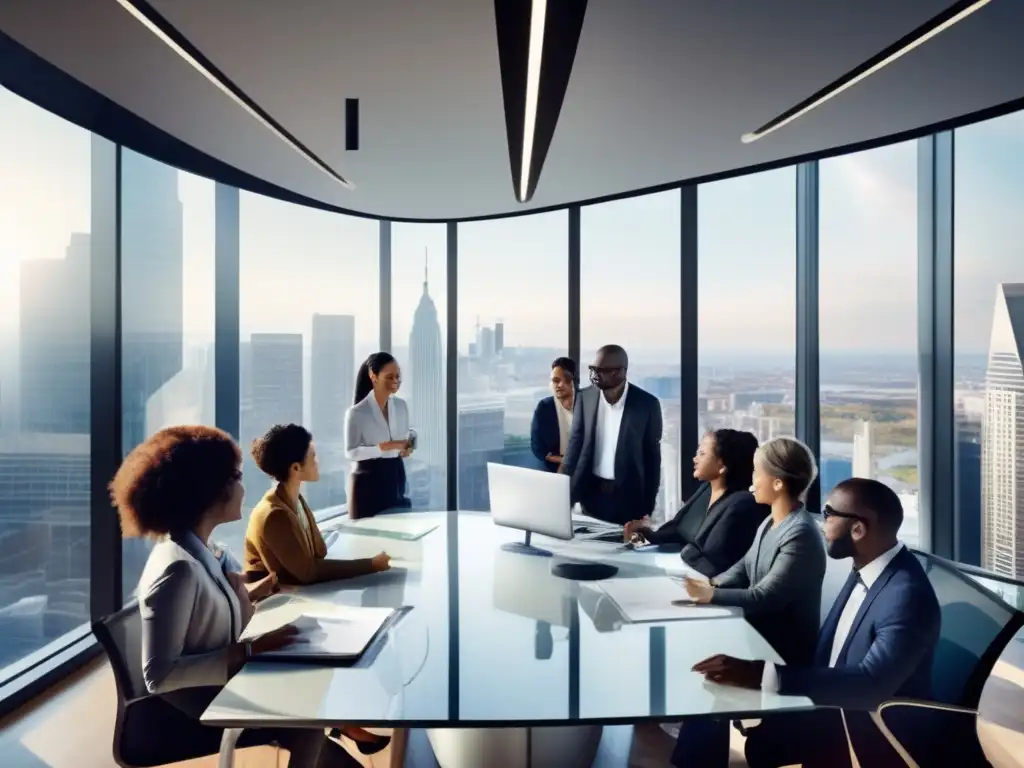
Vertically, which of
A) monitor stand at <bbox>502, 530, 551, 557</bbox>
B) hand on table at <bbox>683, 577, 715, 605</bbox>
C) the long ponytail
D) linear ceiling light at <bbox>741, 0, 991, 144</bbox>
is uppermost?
linear ceiling light at <bbox>741, 0, 991, 144</bbox>

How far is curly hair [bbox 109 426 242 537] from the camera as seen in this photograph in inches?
76.4

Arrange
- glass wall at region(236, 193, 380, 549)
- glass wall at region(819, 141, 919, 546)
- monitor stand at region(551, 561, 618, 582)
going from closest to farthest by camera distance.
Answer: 1. monitor stand at region(551, 561, 618, 582)
2. glass wall at region(819, 141, 919, 546)
3. glass wall at region(236, 193, 380, 549)

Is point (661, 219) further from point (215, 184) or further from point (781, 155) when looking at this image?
point (215, 184)

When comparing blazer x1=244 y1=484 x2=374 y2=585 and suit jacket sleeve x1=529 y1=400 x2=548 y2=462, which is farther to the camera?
suit jacket sleeve x1=529 y1=400 x2=548 y2=462

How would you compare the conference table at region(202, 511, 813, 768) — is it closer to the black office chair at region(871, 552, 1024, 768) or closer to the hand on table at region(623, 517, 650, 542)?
the hand on table at region(623, 517, 650, 542)

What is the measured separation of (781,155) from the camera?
4578 millimetres

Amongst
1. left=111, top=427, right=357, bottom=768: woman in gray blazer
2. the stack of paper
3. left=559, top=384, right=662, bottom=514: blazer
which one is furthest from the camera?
left=559, top=384, right=662, bottom=514: blazer

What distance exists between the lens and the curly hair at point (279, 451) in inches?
101

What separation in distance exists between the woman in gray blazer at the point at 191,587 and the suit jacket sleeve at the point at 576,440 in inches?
92.0

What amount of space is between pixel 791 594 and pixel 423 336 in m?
4.96

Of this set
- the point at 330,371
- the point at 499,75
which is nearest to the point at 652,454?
the point at 499,75

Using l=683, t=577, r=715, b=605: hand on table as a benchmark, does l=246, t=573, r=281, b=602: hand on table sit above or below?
below

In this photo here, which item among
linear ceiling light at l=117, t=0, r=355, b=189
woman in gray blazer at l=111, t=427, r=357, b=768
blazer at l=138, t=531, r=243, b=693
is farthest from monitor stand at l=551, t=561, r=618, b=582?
linear ceiling light at l=117, t=0, r=355, b=189

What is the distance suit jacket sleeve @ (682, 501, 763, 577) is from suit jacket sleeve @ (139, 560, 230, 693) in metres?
1.71
